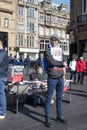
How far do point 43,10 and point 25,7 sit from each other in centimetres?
925

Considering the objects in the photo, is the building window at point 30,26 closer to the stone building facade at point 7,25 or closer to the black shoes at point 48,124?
the stone building facade at point 7,25

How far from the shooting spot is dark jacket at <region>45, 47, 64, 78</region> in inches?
296

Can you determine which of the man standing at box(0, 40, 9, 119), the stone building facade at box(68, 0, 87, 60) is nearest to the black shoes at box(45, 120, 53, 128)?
the man standing at box(0, 40, 9, 119)

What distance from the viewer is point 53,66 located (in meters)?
7.55

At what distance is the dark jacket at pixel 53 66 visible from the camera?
7.52m

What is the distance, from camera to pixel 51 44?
764 centimetres

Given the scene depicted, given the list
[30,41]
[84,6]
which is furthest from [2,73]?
[30,41]

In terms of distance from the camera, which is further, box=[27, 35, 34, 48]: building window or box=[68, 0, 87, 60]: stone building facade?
box=[27, 35, 34, 48]: building window

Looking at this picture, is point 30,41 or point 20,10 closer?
point 20,10

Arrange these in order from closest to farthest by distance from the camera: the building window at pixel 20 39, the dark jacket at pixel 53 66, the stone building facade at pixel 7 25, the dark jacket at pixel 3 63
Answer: the dark jacket at pixel 53 66, the dark jacket at pixel 3 63, the stone building facade at pixel 7 25, the building window at pixel 20 39

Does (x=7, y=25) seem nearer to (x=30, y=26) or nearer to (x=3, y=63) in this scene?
(x=30, y=26)

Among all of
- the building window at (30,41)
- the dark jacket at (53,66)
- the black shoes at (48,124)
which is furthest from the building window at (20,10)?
the black shoes at (48,124)

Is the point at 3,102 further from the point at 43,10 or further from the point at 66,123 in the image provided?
the point at 43,10

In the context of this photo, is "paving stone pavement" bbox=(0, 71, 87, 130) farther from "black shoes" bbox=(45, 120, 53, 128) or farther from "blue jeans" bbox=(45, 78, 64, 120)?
"blue jeans" bbox=(45, 78, 64, 120)
